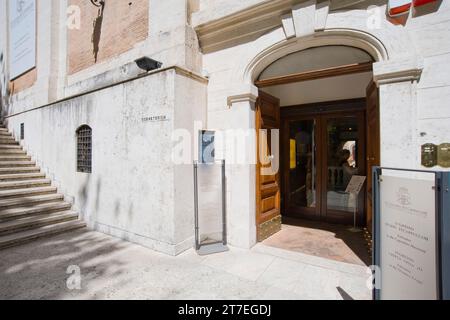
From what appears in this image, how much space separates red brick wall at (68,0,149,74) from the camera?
239 inches

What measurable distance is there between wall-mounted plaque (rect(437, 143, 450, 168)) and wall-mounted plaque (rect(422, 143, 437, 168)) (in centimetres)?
5

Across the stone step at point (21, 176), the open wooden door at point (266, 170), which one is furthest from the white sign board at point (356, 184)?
the stone step at point (21, 176)

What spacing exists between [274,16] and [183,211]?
157 inches

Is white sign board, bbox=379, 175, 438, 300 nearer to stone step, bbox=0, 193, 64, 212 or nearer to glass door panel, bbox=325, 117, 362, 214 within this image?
glass door panel, bbox=325, 117, 362, 214

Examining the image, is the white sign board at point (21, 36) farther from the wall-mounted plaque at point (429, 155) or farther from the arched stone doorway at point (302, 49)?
the wall-mounted plaque at point (429, 155)

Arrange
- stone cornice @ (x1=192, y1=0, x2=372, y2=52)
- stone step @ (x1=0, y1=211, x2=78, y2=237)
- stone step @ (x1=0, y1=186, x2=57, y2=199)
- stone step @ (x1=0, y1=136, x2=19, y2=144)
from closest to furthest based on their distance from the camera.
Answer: stone cornice @ (x1=192, y1=0, x2=372, y2=52) → stone step @ (x1=0, y1=211, x2=78, y2=237) → stone step @ (x1=0, y1=186, x2=57, y2=199) → stone step @ (x1=0, y1=136, x2=19, y2=144)

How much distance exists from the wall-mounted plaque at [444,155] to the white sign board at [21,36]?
13.3 meters

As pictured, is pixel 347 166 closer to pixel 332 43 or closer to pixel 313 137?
pixel 313 137

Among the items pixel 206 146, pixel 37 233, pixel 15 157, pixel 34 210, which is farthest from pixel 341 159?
pixel 15 157

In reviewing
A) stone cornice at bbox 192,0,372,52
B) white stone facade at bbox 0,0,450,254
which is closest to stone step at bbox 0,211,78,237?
white stone facade at bbox 0,0,450,254

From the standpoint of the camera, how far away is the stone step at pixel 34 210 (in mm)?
5394

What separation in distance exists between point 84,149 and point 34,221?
78.5 inches

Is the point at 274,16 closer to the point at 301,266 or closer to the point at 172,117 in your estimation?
the point at 172,117
